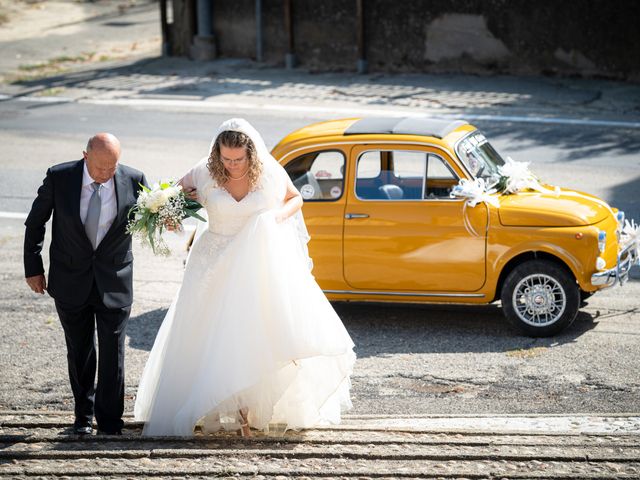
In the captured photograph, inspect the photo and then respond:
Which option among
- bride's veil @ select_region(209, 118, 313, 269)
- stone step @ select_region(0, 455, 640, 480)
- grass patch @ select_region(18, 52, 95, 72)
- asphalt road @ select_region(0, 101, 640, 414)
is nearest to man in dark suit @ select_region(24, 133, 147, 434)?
bride's veil @ select_region(209, 118, 313, 269)

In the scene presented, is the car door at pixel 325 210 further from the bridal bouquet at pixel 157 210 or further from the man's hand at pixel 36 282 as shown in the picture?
the man's hand at pixel 36 282

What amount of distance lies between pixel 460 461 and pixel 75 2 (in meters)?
31.4

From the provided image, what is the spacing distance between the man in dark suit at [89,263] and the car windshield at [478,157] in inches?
158

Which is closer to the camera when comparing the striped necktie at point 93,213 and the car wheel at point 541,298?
the striped necktie at point 93,213

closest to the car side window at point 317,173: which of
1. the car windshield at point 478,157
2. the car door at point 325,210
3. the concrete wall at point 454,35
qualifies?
the car door at point 325,210

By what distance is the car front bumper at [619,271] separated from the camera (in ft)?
30.3

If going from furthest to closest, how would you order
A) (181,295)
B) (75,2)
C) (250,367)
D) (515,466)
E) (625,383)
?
(75,2) < (625,383) < (181,295) < (250,367) < (515,466)

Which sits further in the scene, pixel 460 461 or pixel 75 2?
pixel 75 2

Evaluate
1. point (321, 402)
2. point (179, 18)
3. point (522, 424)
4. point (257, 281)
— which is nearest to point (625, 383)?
point (522, 424)

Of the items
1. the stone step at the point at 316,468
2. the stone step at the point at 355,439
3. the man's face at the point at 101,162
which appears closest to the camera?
the stone step at the point at 316,468

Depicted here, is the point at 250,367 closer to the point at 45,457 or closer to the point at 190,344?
the point at 190,344

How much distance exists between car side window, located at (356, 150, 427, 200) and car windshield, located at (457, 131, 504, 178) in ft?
1.35

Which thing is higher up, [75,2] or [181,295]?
[75,2]

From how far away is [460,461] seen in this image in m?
5.77
